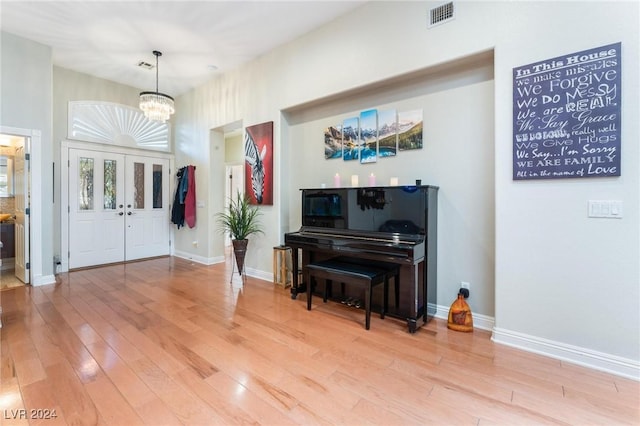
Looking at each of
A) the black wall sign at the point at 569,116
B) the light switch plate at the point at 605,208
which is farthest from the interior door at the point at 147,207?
the light switch plate at the point at 605,208

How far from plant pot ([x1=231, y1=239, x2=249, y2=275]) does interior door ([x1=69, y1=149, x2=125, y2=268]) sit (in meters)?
2.72

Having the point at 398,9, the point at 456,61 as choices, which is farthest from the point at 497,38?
the point at 398,9

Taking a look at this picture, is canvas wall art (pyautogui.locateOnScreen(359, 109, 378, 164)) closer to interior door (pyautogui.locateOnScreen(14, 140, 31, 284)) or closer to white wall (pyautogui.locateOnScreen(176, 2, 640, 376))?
white wall (pyautogui.locateOnScreen(176, 2, 640, 376))

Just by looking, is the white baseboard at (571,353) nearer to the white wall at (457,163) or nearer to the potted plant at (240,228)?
the white wall at (457,163)

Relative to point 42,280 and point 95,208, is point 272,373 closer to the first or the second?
point 42,280

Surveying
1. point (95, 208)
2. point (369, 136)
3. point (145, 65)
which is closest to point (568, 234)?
point (369, 136)

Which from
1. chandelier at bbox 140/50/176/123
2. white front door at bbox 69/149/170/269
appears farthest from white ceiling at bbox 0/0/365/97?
white front door at bbox 69/149/170/269

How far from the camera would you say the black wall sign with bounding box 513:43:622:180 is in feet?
6.40

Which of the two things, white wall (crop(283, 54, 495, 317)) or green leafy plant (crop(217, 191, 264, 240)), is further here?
green leafy plant (crop(217, 191, 264, 240))

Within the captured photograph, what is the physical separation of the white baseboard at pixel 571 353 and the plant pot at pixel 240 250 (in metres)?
3.11

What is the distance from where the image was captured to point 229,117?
15.7ft

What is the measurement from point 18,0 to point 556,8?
199 inches

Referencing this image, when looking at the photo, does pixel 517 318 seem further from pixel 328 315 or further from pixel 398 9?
pixel 398 9

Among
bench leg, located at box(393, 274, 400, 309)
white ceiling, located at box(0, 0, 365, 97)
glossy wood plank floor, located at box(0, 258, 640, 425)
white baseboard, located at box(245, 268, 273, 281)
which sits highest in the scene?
white ceiling, located at box(0, 0, 365, 97)
